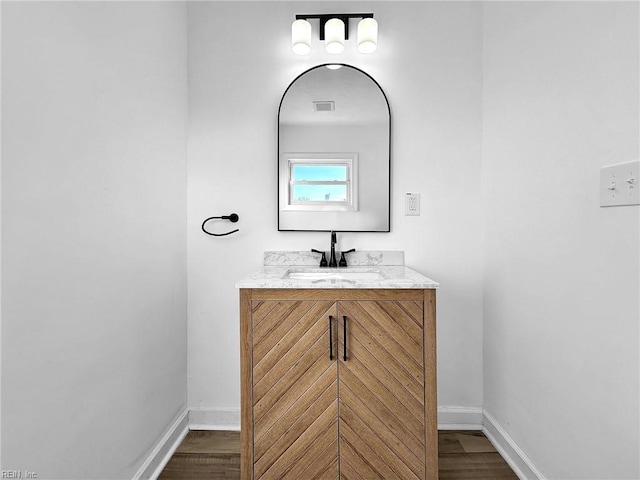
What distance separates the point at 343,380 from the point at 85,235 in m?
1.04

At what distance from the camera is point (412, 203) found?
2.15 metres

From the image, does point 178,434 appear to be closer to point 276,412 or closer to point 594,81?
point 276,412

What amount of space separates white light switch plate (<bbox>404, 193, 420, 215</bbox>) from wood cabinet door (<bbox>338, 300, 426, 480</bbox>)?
2.45 feet

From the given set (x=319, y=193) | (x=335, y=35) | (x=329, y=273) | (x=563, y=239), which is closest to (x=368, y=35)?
(x=335, y=35)

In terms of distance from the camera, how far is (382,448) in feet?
5.05

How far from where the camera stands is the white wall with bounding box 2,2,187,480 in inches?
38.2

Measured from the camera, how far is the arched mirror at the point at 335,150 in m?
2.13

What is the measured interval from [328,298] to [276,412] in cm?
49

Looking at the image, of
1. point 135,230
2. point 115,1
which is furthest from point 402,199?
point 115,1

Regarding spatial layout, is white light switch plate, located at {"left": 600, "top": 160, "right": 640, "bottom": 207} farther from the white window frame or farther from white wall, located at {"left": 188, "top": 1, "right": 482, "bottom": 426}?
the white window frame

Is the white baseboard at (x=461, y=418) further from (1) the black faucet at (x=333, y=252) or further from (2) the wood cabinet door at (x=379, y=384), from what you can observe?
(1) the black faucet at (x=333, y=252)

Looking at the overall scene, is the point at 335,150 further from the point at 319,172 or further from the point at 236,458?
the point at 236,458

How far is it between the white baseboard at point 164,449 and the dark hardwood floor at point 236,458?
3 cm

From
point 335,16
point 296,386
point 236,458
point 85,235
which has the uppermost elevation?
point 335,16
